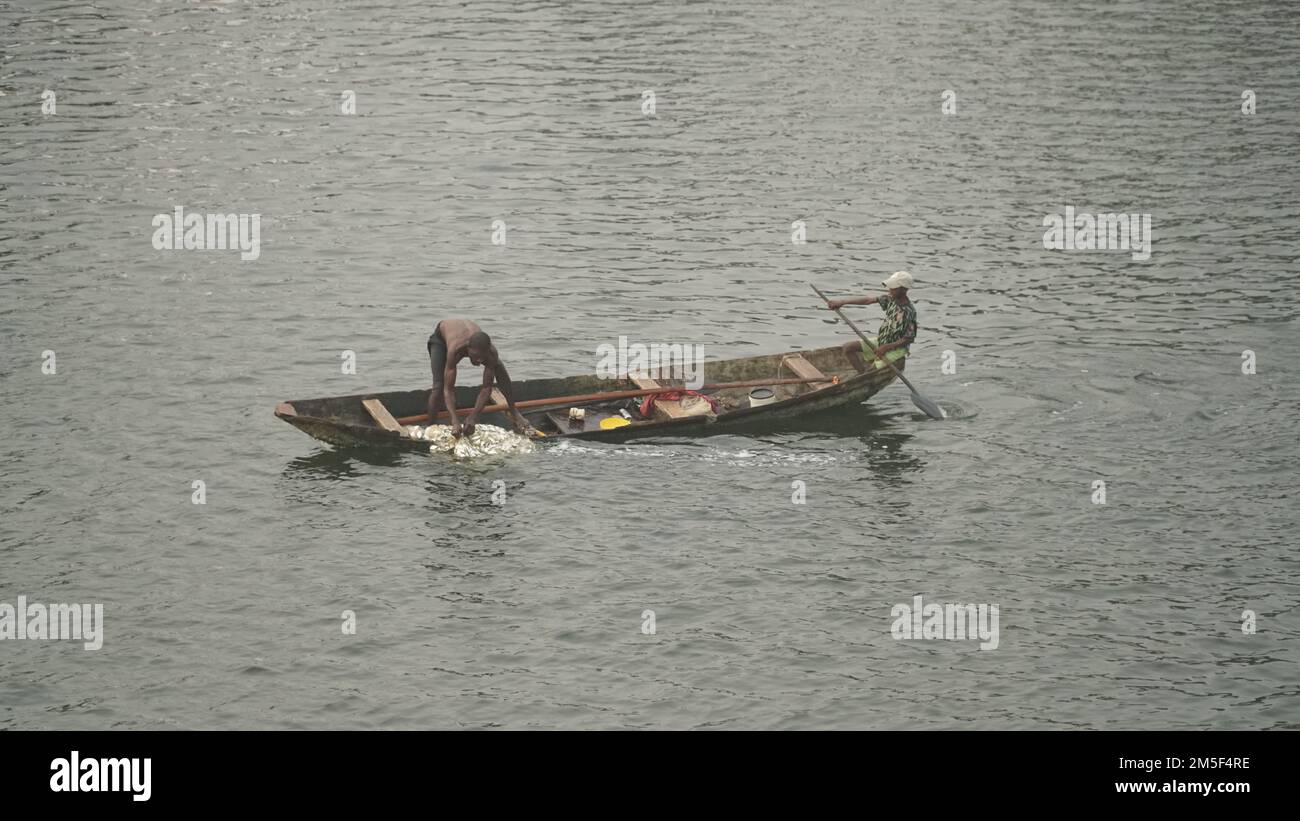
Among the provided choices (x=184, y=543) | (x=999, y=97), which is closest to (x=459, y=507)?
(x=184, y=543)

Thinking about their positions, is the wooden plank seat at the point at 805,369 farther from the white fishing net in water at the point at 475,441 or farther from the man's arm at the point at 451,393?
the man's arm at the point at 451,393

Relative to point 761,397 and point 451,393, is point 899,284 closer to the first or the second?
point 761,397

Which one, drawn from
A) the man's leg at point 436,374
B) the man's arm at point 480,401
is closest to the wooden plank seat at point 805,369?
the man's arm at point 480,401

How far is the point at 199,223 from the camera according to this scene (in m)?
36.3

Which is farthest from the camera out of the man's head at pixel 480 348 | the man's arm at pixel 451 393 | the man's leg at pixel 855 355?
the man's leg at pixel 855 355

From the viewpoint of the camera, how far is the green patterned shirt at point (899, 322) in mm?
26547

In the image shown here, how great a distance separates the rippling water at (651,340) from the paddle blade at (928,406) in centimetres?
25

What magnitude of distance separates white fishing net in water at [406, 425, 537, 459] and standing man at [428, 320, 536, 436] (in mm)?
169

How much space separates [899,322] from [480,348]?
724cm

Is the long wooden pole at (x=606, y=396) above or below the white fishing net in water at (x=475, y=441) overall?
above

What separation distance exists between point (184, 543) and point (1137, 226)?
22547mm

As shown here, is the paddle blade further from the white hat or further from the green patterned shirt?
the white hat

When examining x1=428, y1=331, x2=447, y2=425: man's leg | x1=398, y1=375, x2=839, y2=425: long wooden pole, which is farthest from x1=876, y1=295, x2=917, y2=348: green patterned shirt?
x1=428, y1=331, x2=447, y2=425: man's leg

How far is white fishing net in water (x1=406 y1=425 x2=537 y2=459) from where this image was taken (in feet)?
79.4
